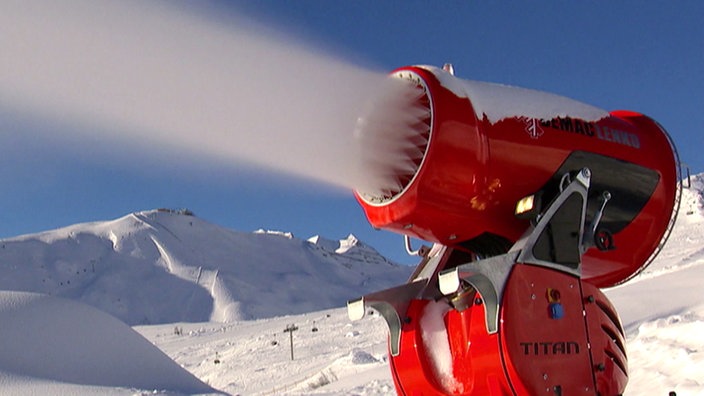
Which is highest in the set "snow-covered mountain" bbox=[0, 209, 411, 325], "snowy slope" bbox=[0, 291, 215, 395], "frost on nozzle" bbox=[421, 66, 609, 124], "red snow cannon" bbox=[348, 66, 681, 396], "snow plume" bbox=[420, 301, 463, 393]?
"frost on nozzle" bbox=[421, 66, 609, 124]

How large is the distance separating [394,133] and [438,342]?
1351 mm

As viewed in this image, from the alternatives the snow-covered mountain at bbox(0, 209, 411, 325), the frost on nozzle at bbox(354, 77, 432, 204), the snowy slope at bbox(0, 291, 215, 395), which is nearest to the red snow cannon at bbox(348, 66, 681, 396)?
the frost on nozzle at bbox(354, 77, 432, 204)

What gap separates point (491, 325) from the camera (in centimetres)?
375

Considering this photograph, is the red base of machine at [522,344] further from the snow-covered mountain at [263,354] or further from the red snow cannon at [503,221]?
the snow-covered mountain at [263,354]

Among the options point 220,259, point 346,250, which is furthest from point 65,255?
point 346,250

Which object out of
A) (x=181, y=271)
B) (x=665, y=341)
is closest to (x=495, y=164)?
(x=665, y=341)

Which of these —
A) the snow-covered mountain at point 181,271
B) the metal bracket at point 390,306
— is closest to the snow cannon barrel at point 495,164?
the metal bracket at point 390,306

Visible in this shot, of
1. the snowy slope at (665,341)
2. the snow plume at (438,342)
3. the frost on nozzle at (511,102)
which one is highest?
the frost on nozzle at (511,102)

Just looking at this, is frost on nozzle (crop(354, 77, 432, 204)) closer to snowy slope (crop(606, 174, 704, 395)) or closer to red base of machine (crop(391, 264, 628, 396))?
red base of machine (crop(391, 264, 628, 396))

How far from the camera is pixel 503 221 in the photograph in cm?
433

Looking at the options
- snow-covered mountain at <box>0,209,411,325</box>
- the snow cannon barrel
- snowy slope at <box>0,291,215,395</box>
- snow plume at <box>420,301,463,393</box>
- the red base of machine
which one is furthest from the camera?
snow-covered mountain at <box>0,209,411,325</box>

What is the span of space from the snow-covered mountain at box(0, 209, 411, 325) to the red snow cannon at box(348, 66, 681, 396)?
94618mm

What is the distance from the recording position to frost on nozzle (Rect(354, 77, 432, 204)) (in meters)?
3.95

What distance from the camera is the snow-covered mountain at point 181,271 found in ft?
355
